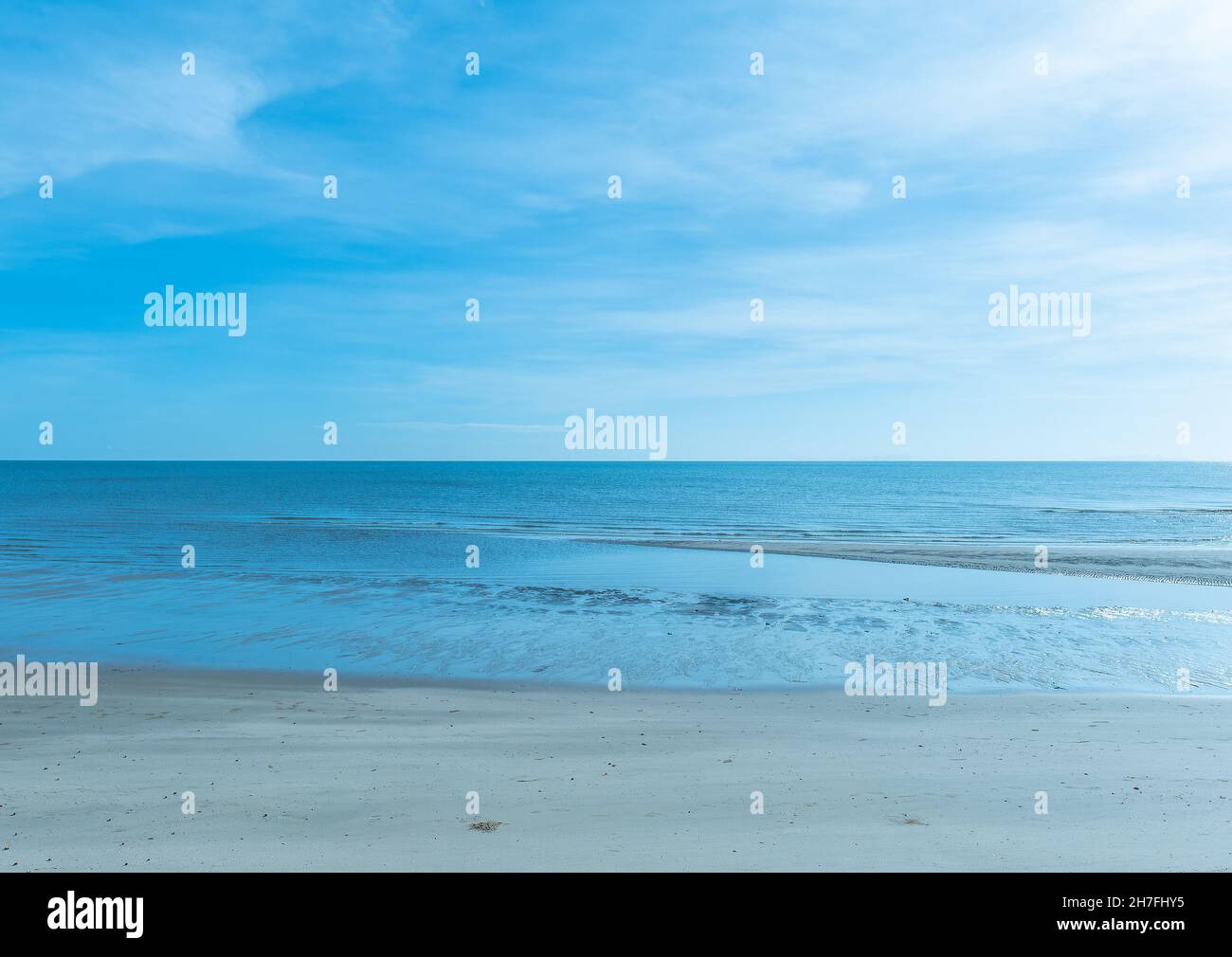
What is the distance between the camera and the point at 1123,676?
13.2 m

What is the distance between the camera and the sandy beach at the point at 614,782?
6.22 meters

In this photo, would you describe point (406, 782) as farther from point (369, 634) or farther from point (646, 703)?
point (369, 634)

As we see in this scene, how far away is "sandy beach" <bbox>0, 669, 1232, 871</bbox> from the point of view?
6219mm

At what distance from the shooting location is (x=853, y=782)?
7.87 meters

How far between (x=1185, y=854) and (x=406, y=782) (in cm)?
688

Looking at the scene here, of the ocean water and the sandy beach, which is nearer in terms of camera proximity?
the sandy beach

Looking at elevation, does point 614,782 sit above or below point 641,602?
below

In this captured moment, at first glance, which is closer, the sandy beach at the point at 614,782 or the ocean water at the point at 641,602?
the sandy beach at the point at 614,782

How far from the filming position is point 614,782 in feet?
25.8

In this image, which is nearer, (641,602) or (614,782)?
(614,782)

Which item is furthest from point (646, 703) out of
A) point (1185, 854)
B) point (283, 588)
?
point (283, 588)
